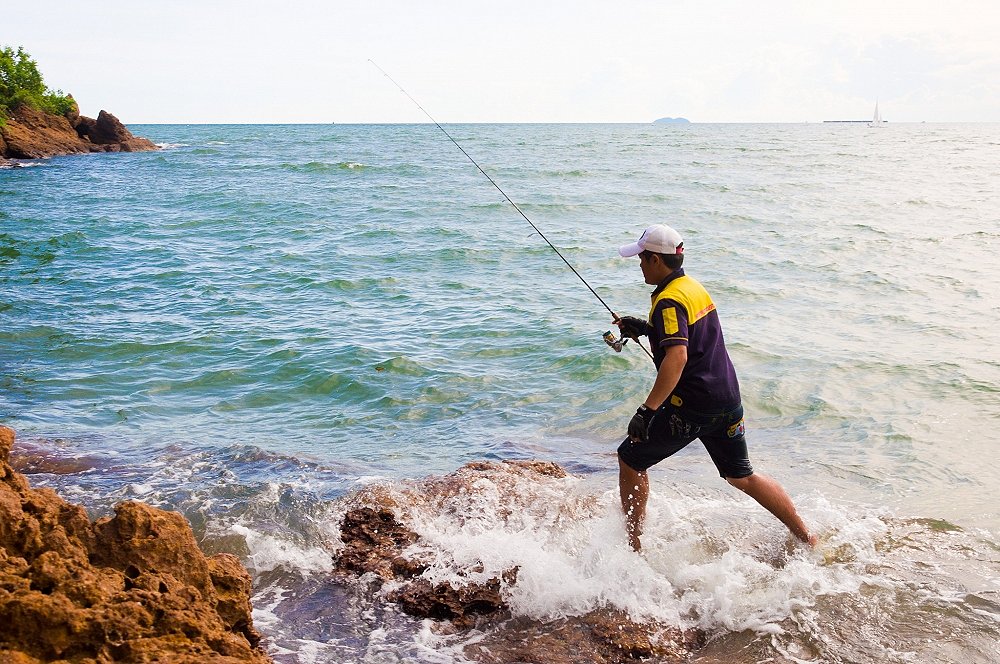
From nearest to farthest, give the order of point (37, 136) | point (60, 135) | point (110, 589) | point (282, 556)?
1. point (110, 589)
2. point (282, 556)
3. point (37, 136)
4. point (60, 135)

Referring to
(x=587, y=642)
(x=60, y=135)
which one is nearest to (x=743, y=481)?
(x=587, y=642)

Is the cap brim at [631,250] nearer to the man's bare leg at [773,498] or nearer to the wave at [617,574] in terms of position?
the man's bare leg at [773,498]

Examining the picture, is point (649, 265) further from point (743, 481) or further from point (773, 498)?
point (773, 498)

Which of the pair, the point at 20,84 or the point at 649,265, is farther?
the point at 20,84

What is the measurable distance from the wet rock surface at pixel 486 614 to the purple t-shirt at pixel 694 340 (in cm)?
124

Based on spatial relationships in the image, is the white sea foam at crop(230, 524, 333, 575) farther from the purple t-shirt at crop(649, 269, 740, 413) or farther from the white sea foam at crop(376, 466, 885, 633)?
the purple t-shirt at crop(649, 269, 740, 413)

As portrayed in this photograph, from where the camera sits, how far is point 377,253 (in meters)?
16.3

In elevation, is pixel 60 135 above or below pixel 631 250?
above

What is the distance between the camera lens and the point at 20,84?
43469 mm

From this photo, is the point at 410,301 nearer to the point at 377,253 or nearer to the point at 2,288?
the point at 377,253

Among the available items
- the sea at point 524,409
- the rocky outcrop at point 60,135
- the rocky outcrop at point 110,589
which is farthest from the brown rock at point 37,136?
the rocky outcrop at point 110,589

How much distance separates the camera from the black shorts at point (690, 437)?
174 inches

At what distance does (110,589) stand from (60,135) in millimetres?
51489

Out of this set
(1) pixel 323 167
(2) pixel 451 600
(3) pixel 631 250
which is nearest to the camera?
(2) pixel 451 600
